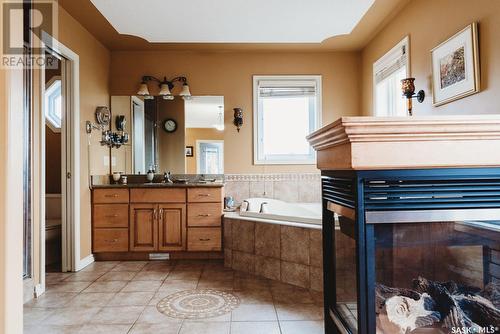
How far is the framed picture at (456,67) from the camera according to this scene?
206 cm

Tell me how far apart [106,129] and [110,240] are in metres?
1.29

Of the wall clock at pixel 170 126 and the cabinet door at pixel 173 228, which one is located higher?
the wall clock at pixel 170 126

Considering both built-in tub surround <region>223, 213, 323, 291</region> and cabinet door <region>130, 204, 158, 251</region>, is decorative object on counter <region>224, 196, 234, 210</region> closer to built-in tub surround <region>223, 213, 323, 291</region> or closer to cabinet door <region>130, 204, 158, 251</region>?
built-in tub surround <region>223, 213, 323, 291</region>

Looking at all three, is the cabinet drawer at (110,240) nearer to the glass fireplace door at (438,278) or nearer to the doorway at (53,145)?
the doorway at (53,145)

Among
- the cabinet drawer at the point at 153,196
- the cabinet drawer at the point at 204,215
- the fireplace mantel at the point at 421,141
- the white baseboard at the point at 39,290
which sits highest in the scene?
the fireplace mantel at the point at 421,141

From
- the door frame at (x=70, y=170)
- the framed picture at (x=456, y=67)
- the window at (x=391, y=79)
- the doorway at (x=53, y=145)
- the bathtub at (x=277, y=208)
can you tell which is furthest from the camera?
the doorway at (x=53, y=145)

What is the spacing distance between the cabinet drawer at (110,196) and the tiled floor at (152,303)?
0.69 metres

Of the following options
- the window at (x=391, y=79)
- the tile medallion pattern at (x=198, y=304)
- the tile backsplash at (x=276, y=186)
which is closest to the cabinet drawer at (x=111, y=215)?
the tile backsplash at (x=276, y=186)

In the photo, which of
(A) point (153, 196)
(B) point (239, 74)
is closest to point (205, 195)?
(A) point (153, 196)

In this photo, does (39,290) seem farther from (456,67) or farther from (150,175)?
(456,67)

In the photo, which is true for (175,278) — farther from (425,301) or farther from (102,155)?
(425,301)

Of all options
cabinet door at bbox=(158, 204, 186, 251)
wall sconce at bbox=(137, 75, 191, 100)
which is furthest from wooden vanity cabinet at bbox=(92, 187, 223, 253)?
wall sconce at bbox=(137, 75, 191, 100)

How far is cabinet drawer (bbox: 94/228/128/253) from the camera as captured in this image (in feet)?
11.5

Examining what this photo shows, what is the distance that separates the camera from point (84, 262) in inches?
131
